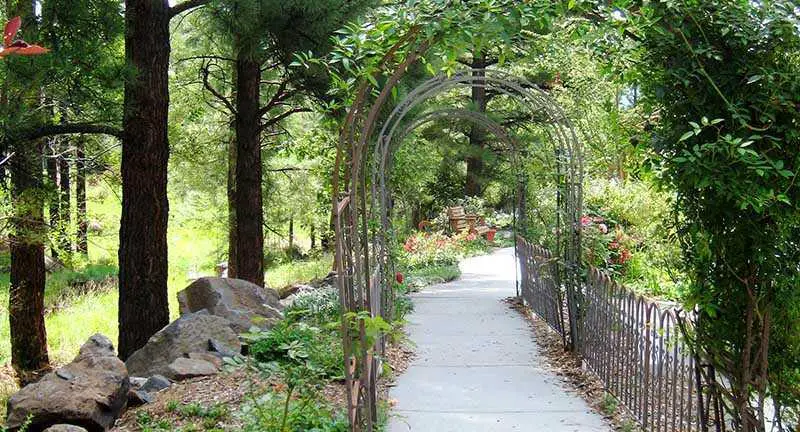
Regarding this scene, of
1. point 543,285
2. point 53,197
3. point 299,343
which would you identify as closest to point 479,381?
point 299,343

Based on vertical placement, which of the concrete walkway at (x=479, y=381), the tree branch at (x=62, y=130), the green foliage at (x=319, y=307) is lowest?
the concrete walkway at (x=479, y=381)

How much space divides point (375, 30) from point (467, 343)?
458 cm

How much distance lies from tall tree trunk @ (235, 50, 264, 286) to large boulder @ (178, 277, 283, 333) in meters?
2.12

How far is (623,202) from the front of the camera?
1155 centimetres

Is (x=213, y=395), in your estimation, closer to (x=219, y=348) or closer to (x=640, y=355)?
(x=219, y=348)

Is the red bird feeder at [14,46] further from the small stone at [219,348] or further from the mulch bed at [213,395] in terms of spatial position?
the small stone at [219,348]

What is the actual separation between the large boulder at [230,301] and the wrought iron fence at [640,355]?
10.3ft

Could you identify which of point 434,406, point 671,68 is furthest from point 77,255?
point 671,68

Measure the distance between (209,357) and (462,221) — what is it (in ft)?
47.4

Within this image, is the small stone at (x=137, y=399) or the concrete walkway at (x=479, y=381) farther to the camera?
the small stone at (x=137, y=399)

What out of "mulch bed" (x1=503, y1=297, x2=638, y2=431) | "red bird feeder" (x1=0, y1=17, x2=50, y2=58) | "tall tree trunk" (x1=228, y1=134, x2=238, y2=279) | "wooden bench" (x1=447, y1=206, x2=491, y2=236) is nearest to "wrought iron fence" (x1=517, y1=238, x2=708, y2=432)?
"mulch bed" (x1=503, y1=297, x2=638, y2=431)

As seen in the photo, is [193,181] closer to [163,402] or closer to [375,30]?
[163,402]

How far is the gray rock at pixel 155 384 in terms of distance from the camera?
5453 mm


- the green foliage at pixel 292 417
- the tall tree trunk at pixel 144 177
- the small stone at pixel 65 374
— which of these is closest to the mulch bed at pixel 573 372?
the green foliage at pixel 292 417
